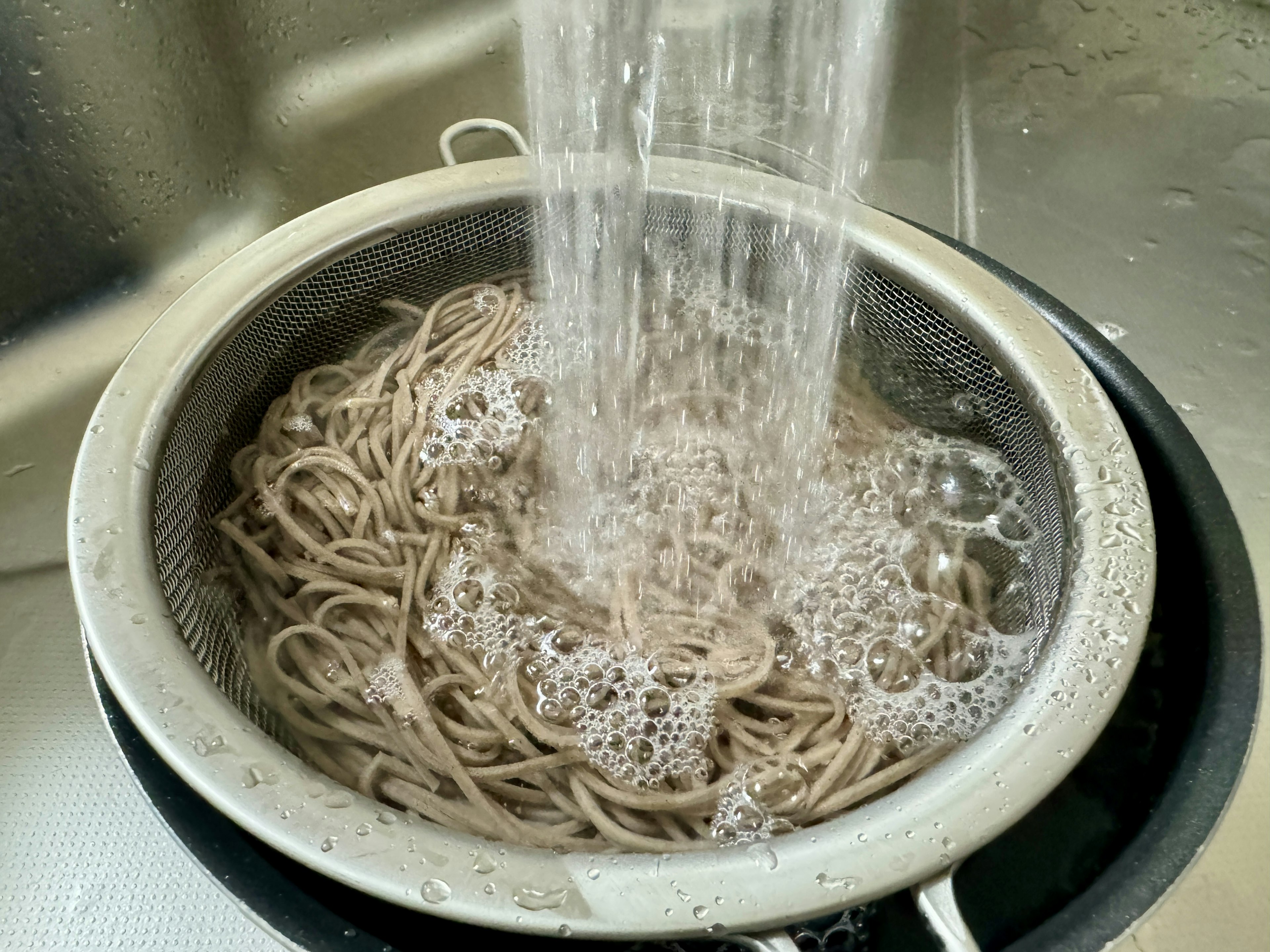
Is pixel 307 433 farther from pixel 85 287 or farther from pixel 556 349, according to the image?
pixel 85 287

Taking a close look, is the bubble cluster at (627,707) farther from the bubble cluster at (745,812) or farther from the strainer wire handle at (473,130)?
the strainer wire handle at (473,130)

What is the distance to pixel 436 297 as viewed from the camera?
3.29 ft

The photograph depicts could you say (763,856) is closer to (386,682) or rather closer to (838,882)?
(838,882)

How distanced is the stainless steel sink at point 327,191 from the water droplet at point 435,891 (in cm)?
37

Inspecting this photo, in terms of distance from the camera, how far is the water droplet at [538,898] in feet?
1.67

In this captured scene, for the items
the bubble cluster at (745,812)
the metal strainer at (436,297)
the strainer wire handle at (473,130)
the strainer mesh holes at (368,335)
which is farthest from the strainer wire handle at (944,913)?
the strainer wire handle at (473,130)

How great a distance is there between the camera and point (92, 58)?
3.56 feet

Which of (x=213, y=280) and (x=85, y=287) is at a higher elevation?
(x=213, y=280)

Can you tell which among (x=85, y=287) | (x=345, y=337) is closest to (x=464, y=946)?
(x=345, y=337)

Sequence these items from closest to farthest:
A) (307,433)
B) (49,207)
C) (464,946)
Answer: (464,946) → (307,433) → (49,207)

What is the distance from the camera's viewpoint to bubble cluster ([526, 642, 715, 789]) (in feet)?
2.28

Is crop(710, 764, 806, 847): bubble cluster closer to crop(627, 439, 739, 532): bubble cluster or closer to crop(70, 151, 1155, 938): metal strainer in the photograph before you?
crop(70, 151, 1155, 938): metal strainer

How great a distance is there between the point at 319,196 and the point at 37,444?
468 mm

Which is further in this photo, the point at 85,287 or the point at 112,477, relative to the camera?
the point at 85,287
